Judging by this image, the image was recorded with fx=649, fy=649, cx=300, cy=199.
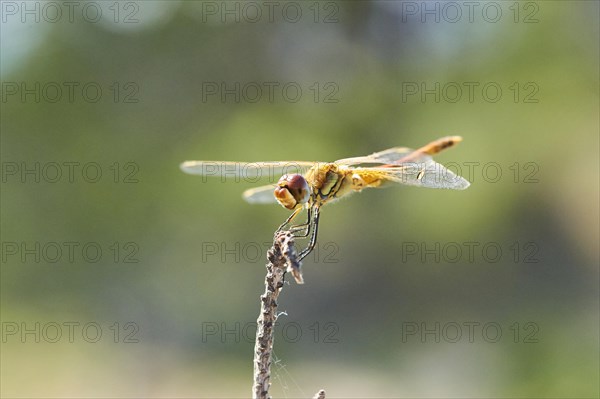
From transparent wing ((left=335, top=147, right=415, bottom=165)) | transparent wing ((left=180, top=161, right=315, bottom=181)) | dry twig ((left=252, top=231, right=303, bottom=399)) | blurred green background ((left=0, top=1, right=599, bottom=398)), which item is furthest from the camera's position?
blurred green background ((left=0, top=1, right=599, bottom=398))

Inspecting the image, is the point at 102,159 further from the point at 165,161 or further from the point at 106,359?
the point at 106,359

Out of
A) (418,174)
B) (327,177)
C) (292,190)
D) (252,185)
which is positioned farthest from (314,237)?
(252,185)

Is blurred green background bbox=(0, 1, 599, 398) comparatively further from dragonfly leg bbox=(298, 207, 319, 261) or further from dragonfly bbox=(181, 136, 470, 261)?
dragonfly leg bbox=(298, 207, 319, 261)

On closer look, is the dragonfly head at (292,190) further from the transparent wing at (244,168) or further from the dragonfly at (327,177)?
the transparent wing at (244,168)

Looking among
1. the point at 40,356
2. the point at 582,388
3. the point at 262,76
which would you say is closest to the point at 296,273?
the point at 582,388

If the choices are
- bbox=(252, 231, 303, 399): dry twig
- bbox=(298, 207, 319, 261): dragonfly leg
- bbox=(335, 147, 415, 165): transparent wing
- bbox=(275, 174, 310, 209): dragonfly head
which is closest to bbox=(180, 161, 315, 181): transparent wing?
bbox=(335, 147, 415, 165): transparent wing
